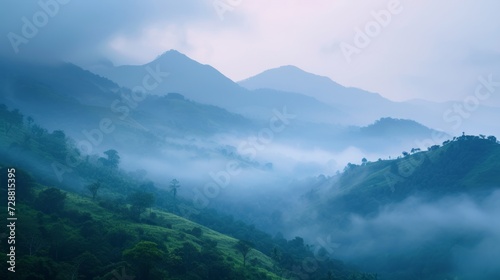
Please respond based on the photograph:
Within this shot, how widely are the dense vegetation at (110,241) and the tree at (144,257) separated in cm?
20

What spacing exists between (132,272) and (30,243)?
24514 millimetres

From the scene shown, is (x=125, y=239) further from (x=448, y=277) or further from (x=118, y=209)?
(x=448, y=277)

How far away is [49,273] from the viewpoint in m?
65.4

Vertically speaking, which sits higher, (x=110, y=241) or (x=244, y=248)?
(x=244, y=248)

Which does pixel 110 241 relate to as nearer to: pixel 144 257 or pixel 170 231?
pixel 170 231

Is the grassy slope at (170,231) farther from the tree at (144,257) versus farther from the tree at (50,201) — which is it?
the tree at (144,257)

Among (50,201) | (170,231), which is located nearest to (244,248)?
(170,231)

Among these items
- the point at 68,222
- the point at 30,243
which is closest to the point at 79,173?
the point at 68,222

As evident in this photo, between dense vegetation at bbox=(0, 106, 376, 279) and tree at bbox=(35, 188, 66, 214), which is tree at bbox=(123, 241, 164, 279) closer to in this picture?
dense vegetation at bbox=(0, 106, 376, 279)

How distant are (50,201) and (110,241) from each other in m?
24.6

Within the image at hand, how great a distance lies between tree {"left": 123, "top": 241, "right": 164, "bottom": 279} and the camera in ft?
248

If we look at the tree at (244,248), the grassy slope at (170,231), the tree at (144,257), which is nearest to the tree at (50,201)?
the grassy slope at (170,231)

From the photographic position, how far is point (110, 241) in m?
96.1

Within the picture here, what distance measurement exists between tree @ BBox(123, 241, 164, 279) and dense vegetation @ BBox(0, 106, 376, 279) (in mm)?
204
